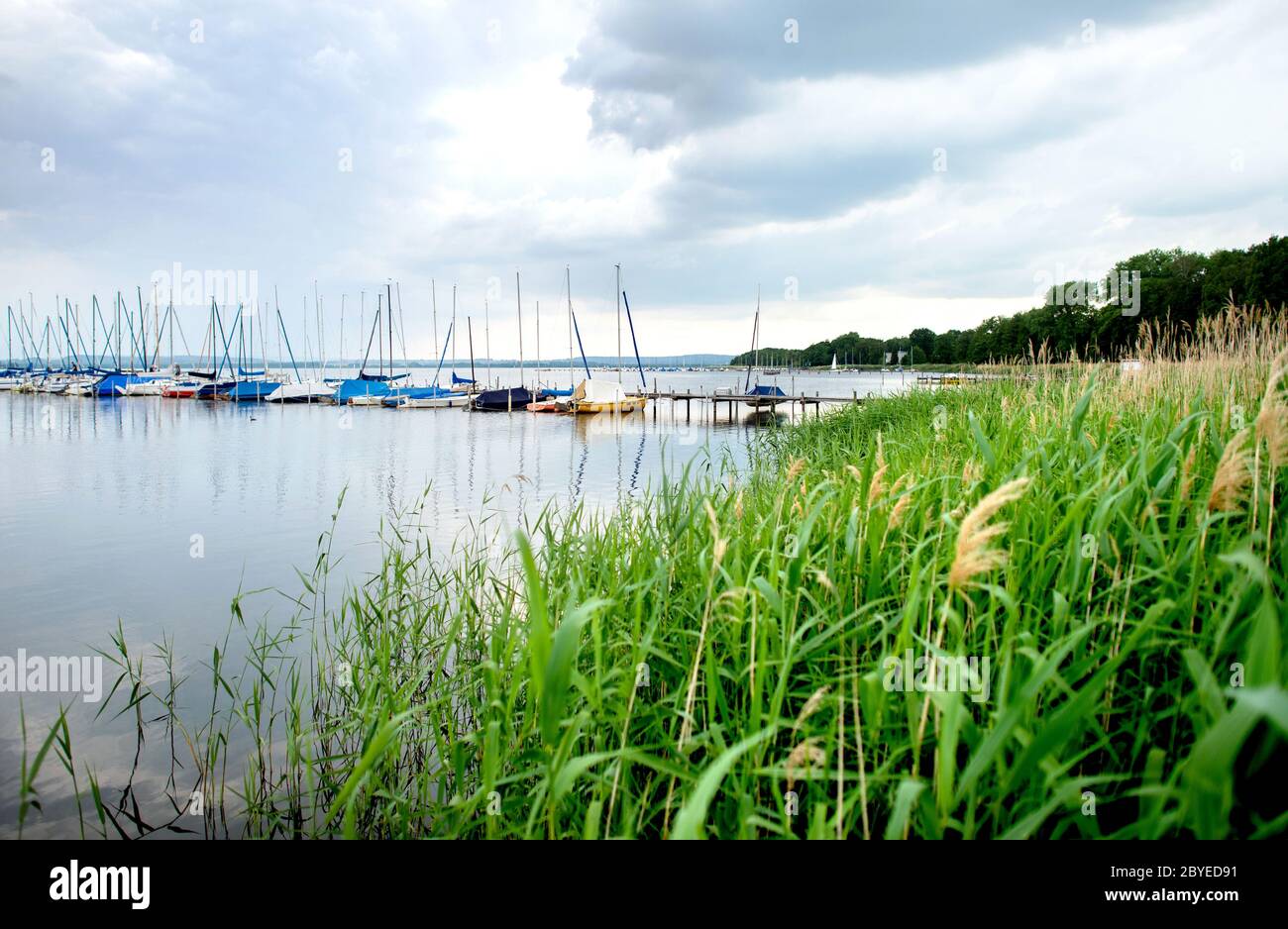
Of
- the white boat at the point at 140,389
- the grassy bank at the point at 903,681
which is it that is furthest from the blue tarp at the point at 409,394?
the grassy bank at the point at 903,681

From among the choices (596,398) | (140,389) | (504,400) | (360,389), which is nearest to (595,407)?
(596,398)

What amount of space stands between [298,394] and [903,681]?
72.3m

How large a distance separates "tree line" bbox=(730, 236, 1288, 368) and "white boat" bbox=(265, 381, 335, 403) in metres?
58.7

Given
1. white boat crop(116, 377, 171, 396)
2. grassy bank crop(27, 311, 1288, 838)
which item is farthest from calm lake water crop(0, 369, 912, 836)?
white boat crop(116, 377, 171, 396)

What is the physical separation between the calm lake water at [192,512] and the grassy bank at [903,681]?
1743mm

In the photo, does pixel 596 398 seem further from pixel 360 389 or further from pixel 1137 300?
pixel 1137 300

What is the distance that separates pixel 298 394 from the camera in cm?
6538

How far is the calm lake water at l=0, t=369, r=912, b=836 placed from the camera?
22.4 feet

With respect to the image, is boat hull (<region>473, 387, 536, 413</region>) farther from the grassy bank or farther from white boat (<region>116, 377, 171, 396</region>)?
the grassy bank

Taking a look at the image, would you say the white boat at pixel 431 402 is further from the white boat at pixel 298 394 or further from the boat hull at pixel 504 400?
the white boat at pixel 298 394

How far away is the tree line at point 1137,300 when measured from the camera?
41562mm
